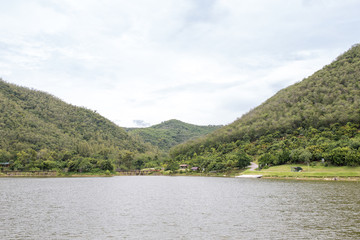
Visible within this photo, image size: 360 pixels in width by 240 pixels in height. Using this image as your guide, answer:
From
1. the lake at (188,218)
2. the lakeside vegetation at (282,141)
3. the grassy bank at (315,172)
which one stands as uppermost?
the lakeside vegetation at (282,141)

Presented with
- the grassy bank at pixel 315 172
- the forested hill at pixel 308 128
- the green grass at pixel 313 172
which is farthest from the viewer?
the forested hill at pixel 308 128

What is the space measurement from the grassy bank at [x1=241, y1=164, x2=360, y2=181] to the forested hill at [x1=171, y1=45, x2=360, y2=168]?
3.01 meters

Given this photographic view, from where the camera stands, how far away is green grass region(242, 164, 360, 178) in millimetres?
86562

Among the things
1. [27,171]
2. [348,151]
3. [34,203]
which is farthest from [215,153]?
[34,203]

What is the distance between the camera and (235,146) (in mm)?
168250

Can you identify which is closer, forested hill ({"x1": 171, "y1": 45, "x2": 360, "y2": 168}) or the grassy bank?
the grassy bank

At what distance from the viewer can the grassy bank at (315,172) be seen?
8594 cm

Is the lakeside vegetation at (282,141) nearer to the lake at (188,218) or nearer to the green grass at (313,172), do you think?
the green grass at (313,172)

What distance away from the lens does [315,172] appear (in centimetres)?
9381

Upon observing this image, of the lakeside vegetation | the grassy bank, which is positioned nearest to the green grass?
the grassy bank

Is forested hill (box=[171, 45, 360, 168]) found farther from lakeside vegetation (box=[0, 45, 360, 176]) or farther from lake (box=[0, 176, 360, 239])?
lake (box=[0, 176, 360, 239])

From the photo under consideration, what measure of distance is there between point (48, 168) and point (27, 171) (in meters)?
10.8

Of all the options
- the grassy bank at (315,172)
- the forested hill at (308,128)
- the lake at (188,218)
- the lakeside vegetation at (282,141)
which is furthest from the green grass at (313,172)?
the lake at (188,218)

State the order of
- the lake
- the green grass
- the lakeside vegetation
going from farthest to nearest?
1. the lakeside vegetation
2. the green grass
3. the lake
